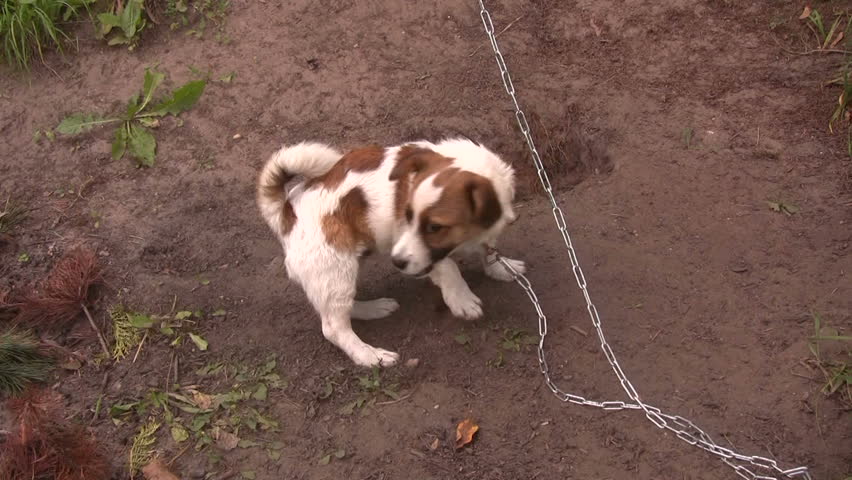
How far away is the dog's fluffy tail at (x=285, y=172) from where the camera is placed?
12.2ft

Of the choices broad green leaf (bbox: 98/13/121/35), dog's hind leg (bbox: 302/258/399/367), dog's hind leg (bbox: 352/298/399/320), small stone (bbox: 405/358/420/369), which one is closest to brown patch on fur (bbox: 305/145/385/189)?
dog's hind leg (bbox: 302/258/399/367)

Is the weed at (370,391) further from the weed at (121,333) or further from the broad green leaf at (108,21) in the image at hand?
the broad green leaf at (108,21)

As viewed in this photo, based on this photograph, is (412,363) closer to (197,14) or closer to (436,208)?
(436,208)

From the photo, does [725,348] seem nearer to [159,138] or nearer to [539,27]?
[539,27]

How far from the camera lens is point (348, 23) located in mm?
5883

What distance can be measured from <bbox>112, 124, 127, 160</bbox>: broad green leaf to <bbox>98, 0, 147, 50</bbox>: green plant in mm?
848

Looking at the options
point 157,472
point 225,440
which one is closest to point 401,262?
point 225,440

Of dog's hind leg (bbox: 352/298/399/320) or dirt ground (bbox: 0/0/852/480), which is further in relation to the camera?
dog's hind leg (bbox: 352/298/399/320)

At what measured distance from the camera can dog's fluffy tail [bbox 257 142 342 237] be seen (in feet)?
12.2

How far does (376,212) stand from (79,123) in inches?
122

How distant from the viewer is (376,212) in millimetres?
3645

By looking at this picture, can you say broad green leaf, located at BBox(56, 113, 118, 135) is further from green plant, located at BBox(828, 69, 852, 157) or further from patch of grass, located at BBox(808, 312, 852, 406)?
green plant, located at BBox(828, 69, 852, 157)

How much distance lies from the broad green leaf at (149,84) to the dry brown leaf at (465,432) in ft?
11.8

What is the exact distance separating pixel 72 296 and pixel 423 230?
7.52ft
